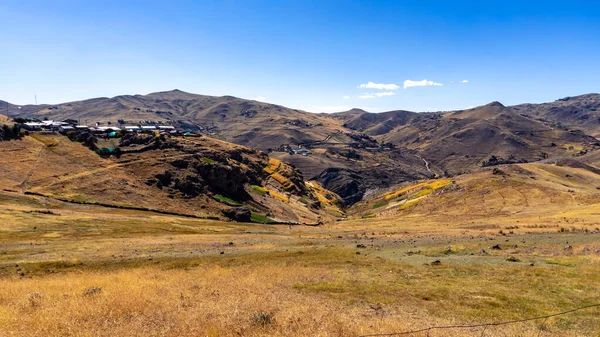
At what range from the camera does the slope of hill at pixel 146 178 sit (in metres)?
71.2

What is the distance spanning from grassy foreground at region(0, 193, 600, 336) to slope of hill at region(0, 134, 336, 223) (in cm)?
3066

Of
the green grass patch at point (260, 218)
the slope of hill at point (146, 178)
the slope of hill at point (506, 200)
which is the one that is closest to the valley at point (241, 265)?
the slope of hill at point (146, 178)

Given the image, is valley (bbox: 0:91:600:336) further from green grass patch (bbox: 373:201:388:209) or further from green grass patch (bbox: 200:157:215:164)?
green grass patch (bbox: 373:201:388:209)

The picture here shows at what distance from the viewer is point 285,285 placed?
2144 centimetres

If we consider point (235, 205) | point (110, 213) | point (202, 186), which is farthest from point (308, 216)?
point (110, 213)

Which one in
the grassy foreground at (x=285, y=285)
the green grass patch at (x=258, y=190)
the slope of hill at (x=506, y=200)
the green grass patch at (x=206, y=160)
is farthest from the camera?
the green grass patch at (x=258, y=190)

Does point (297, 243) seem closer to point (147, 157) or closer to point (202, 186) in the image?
point (202, 186)

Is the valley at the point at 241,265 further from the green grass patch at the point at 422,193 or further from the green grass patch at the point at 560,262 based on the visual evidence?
the green grass patch at the point at 422,193

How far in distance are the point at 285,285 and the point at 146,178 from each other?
7095cm

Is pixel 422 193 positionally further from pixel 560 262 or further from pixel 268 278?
pixel 268 278

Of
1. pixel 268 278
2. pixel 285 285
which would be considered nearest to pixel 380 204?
pixel 268 278

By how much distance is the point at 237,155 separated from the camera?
124875 millimetres

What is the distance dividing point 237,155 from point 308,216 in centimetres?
4154

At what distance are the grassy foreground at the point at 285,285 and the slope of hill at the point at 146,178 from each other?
30665 mm
